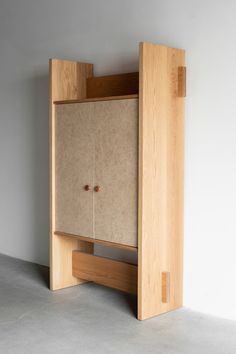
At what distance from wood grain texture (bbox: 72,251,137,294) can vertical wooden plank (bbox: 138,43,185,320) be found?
12.8 inches

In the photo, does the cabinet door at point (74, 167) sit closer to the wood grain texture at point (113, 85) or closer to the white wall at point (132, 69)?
the wood grain texture at point (113, 85)

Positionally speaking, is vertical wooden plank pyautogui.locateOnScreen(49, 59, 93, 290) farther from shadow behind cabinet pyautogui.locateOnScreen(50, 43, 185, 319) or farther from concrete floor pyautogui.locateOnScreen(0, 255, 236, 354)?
concrete floor pyautogui.locateOnScreen(0, 255, 236, 354)

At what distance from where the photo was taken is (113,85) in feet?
14.4

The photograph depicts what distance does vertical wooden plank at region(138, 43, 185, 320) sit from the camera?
3.73 m

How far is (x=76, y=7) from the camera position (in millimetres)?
4840

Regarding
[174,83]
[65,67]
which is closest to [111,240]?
[174,83]

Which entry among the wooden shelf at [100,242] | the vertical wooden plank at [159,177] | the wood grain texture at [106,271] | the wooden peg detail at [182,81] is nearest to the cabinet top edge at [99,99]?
the vertical wooden plank at [159,177]

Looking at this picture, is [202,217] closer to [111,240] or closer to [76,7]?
[111,240]

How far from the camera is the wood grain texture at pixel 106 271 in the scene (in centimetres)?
420

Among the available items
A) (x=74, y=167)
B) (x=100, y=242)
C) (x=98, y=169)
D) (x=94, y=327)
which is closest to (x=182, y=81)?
(x=98, y=169)

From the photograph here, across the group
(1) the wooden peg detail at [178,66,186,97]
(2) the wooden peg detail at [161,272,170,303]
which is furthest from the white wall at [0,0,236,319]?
(2) the wooden peg detail at [161,272,170,303]

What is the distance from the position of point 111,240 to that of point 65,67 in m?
1.56

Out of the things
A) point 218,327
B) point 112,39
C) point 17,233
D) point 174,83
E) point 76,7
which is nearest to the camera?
point 218,327

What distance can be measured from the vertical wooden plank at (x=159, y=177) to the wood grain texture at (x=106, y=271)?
0.33m
